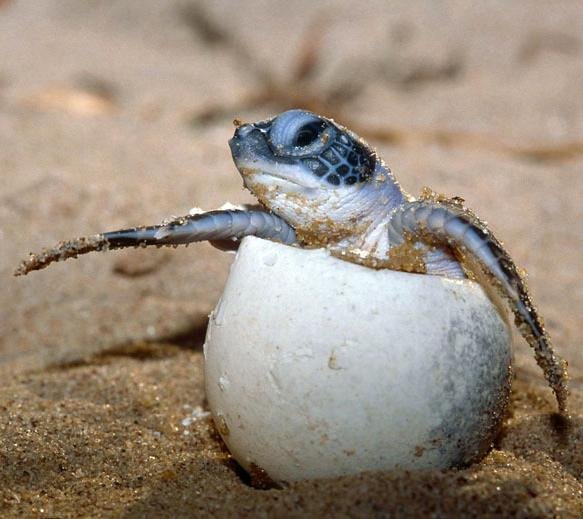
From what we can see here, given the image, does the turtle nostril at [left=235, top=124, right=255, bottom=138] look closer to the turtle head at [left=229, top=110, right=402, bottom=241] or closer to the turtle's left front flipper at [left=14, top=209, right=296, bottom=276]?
the turtle head at [left=229, top=110, right=402, bottom=241]

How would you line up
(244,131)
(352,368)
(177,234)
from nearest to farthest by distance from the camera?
(352,368)
(177,234)
(244,131)

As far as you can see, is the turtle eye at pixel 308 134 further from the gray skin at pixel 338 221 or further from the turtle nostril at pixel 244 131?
the turtle nostril at pixel 244 131

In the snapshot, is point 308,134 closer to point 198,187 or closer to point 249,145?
point 249,145

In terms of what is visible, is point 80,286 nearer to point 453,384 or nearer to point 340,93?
point 453,384

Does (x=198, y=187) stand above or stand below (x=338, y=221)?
above

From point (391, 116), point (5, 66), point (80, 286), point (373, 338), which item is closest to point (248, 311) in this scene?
point (373, 338)

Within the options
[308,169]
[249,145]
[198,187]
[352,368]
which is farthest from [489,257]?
[198,187]
